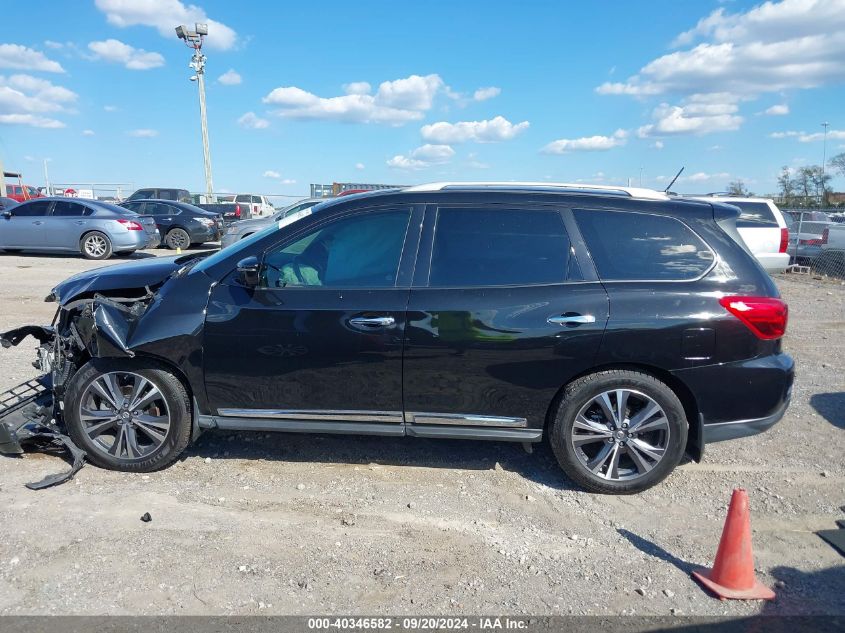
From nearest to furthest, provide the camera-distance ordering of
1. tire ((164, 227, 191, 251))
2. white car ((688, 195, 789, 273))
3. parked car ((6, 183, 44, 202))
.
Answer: white car ((688, 195, 789, 273)) → tire ((164, 227, 191, 251)) → parked car ((6, 183, 44, 202))

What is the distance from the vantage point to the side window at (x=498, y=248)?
415 cm

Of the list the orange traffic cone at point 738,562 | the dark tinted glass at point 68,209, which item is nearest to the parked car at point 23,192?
the dark tinted glass at point 68,209

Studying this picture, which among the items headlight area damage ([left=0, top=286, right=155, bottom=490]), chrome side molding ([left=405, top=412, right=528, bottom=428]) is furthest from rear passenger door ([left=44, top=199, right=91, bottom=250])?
chrome side molding ([left=405, top=412, right=528, bottom=428])

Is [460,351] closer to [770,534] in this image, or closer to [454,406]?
[454,406]

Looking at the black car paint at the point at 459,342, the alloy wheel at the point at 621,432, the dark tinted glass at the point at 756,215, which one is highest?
the dark tinted glass at the point at 756,215

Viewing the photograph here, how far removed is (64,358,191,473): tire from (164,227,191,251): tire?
16.3 m

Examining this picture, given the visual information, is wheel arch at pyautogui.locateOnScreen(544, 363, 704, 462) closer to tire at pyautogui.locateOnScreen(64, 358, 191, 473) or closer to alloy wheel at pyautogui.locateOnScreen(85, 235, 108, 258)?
tire at pyautogui.locateOnScreen(64, 358, 191, 473)

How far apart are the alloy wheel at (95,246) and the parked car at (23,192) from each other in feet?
64.2

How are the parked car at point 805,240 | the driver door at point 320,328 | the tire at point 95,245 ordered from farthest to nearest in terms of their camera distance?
the parked car at point 805,240 → the tire at point 95,245 → the driver door at point 320,328

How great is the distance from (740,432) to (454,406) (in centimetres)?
177

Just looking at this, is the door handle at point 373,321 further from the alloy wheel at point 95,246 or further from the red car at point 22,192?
the red car at point 22,192

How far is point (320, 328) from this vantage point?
13.5ft

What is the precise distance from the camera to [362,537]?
367 centimetres

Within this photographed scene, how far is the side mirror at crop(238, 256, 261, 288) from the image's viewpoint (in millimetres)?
4152
